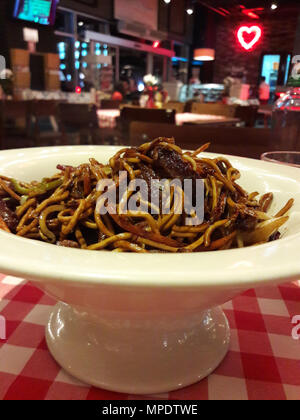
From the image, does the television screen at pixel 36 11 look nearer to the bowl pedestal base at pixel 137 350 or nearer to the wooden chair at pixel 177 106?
the wooden chair at pixel 177 106

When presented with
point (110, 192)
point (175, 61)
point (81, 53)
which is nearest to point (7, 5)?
point (81, 53)

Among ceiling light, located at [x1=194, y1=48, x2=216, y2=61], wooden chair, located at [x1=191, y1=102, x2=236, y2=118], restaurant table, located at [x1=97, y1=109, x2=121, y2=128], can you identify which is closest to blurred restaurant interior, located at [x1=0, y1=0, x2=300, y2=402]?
restaurant table, located at [x1=97, y1=109, x2=121, y2=128]

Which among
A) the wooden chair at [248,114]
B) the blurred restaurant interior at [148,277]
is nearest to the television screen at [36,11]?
the wooden chair at [248,114]

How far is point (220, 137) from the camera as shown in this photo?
5.87 feet

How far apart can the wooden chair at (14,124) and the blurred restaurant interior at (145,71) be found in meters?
0.02

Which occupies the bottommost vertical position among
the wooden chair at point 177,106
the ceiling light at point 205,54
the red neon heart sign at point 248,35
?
the wooden chair at point 177,106

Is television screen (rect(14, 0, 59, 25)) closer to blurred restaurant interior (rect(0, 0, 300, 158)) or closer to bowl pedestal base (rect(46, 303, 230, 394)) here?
blurred restaurant interior (rect(0, 0, 300, 158))

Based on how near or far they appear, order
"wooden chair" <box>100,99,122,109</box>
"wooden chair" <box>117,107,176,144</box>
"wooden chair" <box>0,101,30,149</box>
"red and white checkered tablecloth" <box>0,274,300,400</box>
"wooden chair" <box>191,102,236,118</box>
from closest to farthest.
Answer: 1. "red and white checkered tablecloth" <box>0,274,300,400</box>
2. "wooden chair" <box>117,107,176,144</box>
3. "wooden chair" <box>0,101,30,149</box>
4. "wooden chair" <box>191,102,236,118</box>
5. "wooden chair" <box>100,99,122,109</box>

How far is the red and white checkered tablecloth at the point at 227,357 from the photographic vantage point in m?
0.48

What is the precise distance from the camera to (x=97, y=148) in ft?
2.93

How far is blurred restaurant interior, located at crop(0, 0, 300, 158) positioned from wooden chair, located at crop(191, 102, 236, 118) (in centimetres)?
1

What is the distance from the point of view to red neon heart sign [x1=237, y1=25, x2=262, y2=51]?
3.72m

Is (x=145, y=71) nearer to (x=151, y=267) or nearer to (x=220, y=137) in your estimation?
(x=220, y=137)

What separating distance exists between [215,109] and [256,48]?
4.40 meters
